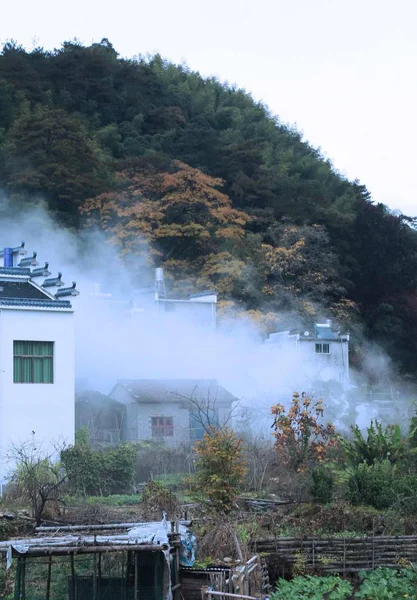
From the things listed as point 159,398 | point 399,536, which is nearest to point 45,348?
point 159,398

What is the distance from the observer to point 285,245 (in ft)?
159

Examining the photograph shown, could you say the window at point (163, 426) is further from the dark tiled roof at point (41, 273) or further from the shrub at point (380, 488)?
the shrub at point (380, 488)

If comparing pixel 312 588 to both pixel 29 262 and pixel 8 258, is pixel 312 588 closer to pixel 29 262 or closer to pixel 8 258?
pixel 29 262

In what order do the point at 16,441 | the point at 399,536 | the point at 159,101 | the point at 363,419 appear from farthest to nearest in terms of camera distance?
1. the point at 159,101
2. the point at 363,419
3. the point at 16,441
4. the point at 399,536

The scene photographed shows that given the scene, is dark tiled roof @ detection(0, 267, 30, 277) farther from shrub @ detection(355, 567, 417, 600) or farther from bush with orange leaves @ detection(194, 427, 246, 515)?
shrub @ detection(355, 567, 417, 600)

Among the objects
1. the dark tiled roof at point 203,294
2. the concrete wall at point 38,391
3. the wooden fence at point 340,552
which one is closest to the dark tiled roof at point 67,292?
the concrete wall at point 38,391

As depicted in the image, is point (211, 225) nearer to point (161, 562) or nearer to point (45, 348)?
point (45, 348)

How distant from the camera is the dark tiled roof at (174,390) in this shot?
35.6 meters

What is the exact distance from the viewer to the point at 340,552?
18.9 metres

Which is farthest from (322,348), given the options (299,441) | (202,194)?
(299,441)

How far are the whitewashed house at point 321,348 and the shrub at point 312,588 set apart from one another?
2328 centimetres

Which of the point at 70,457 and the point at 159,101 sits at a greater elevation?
the point at 159,101

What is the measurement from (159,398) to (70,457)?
30.4 feet

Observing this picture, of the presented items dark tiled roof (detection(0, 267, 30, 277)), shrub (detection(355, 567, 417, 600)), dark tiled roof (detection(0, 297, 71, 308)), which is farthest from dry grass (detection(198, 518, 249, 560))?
dark tiled roof (detection(0, 267, 30, 277))
